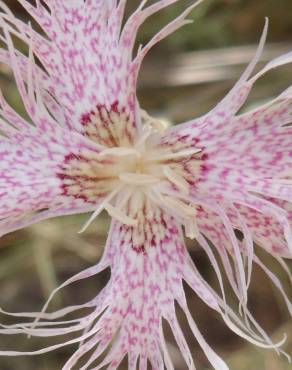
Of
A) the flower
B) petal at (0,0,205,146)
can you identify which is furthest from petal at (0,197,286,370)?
petal at (0,0,205,146)

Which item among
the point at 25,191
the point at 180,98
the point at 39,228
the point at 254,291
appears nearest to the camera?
the point at 25,191

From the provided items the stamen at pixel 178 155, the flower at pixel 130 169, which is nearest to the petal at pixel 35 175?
the flower at pixel 130 169

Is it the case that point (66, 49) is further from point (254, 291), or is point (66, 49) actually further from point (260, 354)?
point (254, 291)

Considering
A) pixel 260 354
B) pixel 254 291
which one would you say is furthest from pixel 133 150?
pixel 254 291

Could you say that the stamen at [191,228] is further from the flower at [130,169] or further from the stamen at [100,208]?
the stamen at [100,208]

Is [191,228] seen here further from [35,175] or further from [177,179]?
[35,175]

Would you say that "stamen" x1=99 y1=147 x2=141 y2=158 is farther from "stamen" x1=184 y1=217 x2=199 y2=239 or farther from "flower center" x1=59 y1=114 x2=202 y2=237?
"stamen" x1=184 y1=217 x2=199 y2=239

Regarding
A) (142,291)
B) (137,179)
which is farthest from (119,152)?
(142,291)
